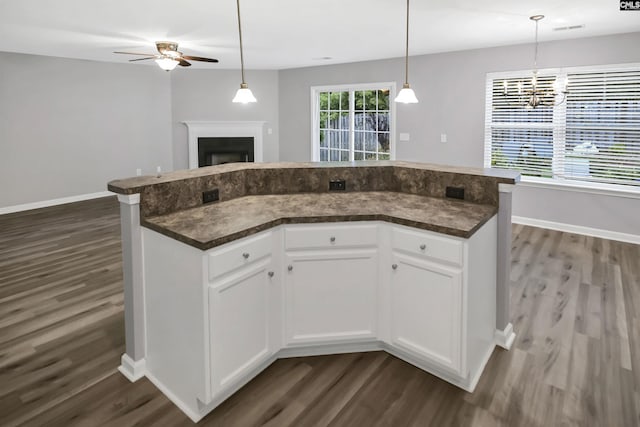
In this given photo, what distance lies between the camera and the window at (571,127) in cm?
501

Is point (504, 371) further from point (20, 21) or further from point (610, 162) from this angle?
point (20, 21)

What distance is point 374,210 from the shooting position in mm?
2512

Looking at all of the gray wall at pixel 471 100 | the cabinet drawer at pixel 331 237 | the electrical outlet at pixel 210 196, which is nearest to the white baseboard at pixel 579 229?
the gray wall at pixel 471 100

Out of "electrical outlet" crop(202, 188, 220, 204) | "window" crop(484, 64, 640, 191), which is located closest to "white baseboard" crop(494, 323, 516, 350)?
"electrical outlet" crop(202, 188, 220, 204)

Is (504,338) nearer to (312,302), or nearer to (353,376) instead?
(353,376)

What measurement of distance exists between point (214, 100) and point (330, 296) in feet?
22.4

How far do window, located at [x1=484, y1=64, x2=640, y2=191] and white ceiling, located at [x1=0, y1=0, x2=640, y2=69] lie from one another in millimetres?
544

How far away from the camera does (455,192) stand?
2.83 m

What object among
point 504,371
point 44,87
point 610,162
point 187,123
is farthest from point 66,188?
point 610,162

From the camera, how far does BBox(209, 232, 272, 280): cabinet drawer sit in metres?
2.01

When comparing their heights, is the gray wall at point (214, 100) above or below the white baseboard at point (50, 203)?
above

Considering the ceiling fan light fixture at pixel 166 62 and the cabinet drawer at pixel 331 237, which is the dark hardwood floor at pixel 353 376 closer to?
the cabinet drawer at pixel 331 237

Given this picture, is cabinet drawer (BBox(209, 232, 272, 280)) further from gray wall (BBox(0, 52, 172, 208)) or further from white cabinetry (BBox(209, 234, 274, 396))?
gray wall (BBox(0, 52, 172, 208))

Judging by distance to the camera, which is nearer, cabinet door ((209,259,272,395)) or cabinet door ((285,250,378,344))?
cabinet door ((209,259,272,395))
